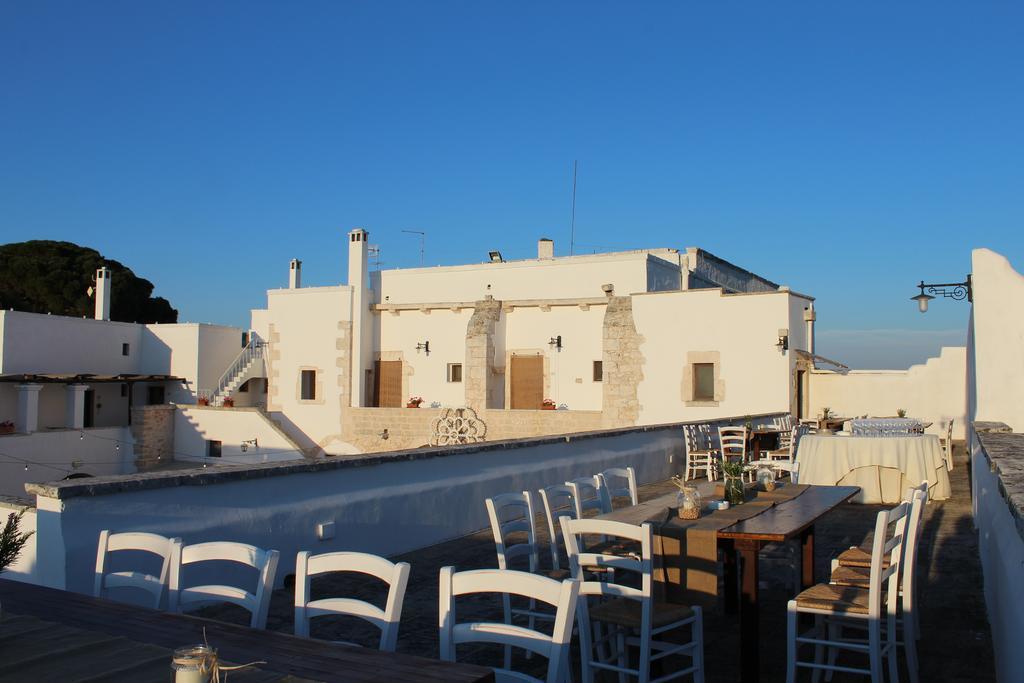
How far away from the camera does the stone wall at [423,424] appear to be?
19188 mm

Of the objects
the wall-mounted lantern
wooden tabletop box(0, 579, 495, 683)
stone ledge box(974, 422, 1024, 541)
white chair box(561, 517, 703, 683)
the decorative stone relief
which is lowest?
the decorative stone relief

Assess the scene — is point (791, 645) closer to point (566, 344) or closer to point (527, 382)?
point (566, 344)

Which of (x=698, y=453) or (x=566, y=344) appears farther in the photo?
(x=566, y=344)

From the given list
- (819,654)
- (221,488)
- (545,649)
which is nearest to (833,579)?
(819,654)

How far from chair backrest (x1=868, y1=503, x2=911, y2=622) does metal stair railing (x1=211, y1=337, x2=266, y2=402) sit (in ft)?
83.6

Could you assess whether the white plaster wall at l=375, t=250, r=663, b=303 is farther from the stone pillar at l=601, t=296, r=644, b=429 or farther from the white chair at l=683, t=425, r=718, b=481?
the white chair at l=683, t=425, r=718, b=481

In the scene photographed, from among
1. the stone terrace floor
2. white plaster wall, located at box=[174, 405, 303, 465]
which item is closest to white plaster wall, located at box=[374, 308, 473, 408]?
white plaster wall, located at box=[174, 405, 303, 465]

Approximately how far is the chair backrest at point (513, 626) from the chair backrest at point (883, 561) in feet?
5.30

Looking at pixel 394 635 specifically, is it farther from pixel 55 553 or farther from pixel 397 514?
pixel 397 514

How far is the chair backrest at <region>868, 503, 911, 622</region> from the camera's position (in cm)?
339

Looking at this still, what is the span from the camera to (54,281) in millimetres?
35938

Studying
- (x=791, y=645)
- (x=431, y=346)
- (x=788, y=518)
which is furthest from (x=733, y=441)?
(x=431, y=346)

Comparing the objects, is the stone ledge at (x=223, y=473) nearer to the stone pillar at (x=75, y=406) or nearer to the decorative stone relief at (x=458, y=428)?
the decorative stone relief at (x=458, y=428)

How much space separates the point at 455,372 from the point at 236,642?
1988cm
